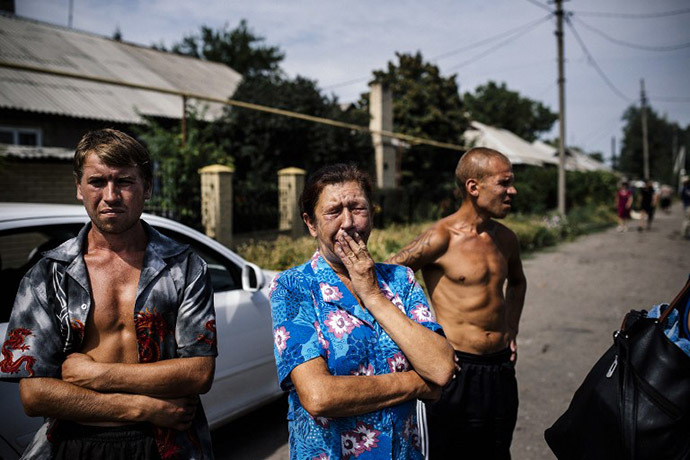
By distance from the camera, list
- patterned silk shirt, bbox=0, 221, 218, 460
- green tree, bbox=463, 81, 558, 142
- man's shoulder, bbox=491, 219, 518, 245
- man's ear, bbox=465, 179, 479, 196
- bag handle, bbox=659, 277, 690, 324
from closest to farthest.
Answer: patterned silk shirt, bbox=0, 221, 218, 460
bag handle, bbox=659, 277, 690, 324
man's ear, bbox=465, 179, 479, 196
man's shoulder, bbox=491, 219, 518, 245
green tree, bbox=463, 81, 558, 142

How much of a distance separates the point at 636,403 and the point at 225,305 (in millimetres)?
2382

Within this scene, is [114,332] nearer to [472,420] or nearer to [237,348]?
[237,348]

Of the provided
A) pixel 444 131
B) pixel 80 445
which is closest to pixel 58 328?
pixel 80 445

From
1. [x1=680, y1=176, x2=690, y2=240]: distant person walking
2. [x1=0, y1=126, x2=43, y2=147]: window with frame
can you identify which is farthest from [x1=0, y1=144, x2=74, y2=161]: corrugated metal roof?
[x1=680, y1=176, x2=690, y2=240]: distant person walking

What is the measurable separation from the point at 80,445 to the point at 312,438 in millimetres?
799

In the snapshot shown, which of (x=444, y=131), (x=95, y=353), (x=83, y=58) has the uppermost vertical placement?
(x=83, y=58)

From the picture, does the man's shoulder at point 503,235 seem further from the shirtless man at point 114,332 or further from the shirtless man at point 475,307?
the shirtless man at point 114,332

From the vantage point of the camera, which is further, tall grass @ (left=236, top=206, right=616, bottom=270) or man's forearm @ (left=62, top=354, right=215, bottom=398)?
tall grass @ (left=236, top=206, right=616, bottom=270)

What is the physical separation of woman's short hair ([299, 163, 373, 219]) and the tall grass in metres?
5.59

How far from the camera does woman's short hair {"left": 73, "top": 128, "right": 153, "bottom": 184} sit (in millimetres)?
1691

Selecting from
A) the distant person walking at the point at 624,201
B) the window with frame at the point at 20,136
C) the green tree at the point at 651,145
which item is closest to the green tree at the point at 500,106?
the green tree at the point at 651,145

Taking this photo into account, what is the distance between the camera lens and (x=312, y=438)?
1.58m

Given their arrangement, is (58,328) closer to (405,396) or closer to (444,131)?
(405,396)

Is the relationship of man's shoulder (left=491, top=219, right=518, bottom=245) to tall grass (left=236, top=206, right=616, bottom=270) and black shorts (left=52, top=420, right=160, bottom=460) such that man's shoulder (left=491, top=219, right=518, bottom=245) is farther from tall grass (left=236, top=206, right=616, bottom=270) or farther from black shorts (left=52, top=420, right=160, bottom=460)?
tall grass (left=236, top=206, right=616, bottom=270)
